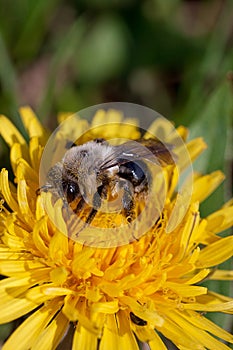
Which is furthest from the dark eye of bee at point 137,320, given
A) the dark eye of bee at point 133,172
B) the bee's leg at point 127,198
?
the dark eye of bee at point 133,172

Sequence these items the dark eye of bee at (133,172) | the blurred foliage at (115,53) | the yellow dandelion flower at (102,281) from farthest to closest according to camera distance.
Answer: the blurred foliage at (115,53) → the dark eye of bee at (133,172) → the yellow dandelion flower at (102,281)

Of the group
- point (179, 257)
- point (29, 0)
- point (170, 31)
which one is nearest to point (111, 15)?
point (170, 31)

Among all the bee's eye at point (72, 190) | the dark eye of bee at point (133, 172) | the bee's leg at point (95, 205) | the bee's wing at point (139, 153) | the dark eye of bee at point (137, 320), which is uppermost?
the bee's wing at point (139, 153)

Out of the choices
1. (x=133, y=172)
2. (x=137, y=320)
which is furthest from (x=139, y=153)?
(x=137, y=320)

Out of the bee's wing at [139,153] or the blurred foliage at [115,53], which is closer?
the bee's wing at [139,153]

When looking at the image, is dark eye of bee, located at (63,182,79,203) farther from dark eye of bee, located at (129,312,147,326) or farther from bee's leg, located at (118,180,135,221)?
dark eye of bee, located at (129,312,147,326)

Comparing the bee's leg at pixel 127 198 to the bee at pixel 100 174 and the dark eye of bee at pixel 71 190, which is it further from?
the dark eye of bee at pixel 71 190

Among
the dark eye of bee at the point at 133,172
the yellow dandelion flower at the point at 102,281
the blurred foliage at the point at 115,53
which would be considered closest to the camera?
the yellow dandelion flower at the point at 102,281

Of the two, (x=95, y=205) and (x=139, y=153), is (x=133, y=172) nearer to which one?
(x=139, y=153)
